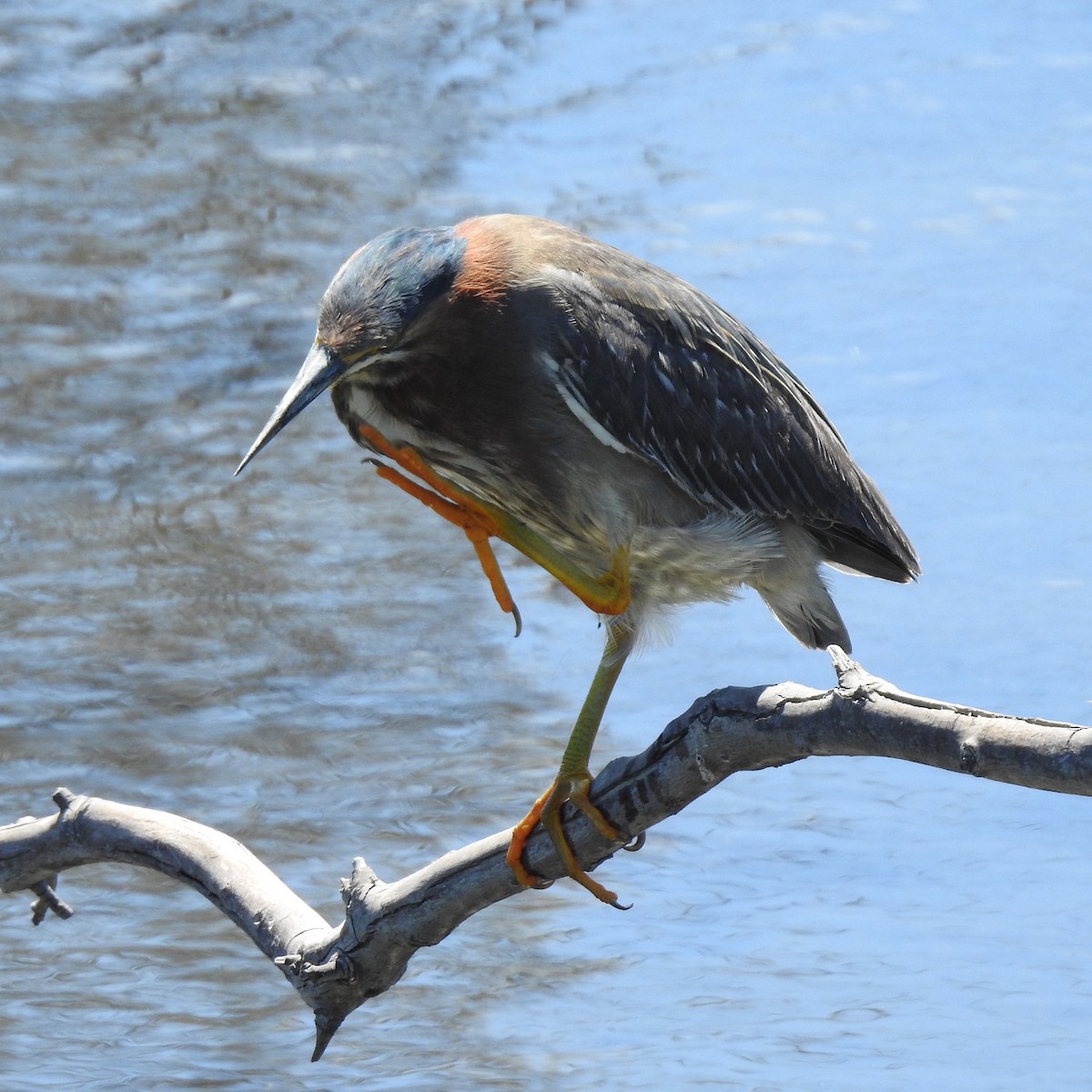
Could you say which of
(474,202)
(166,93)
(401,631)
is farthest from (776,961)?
(166,93)

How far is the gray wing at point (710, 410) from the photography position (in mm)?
3566

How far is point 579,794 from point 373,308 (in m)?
0.87

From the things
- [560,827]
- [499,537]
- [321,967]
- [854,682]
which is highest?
[854,682]

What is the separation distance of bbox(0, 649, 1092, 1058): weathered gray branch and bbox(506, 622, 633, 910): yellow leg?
2cm

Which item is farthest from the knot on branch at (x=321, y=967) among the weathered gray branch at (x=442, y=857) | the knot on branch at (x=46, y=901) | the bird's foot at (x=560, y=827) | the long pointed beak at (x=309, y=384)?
the long pointed beak at (x=309, y=384)

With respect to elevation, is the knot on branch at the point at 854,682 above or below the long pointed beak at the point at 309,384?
below

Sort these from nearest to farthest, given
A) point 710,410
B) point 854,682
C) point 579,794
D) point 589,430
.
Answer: point 854,682 → point 579,794 → point 589,430 → point 710,410

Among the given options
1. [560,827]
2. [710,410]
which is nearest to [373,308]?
[710,410]

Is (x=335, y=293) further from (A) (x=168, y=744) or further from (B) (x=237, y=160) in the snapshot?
(B) (x=237, y=160)

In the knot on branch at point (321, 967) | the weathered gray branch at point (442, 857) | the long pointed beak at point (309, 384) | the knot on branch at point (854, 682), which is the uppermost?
the long pointed beak at point (309, 384)

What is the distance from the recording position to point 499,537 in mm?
3365

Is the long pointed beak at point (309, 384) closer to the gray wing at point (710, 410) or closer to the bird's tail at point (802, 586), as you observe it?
the gray wing at point (710, 410)

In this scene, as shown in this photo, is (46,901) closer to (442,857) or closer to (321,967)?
(321,967)

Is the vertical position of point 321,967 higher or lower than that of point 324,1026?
higher
